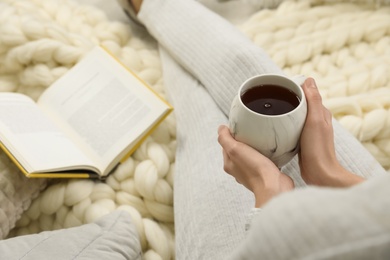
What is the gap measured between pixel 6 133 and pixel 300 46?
0.68 m

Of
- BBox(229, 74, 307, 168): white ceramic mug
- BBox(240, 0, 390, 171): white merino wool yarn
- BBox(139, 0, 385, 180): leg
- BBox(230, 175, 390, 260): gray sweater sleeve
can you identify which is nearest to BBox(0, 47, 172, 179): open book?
BBox(139, 0, 385, 180): leg

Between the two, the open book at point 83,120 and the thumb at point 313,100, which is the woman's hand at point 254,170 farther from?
the open book at point 83,120

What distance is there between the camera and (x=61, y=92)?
1.15 m

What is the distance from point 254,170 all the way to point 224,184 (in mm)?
273

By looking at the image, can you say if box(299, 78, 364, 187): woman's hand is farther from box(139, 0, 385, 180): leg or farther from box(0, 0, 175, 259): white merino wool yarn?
box(0, 0, 175, 259): white merino wool yarn

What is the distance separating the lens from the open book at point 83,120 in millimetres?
995

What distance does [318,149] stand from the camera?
25.6 inches

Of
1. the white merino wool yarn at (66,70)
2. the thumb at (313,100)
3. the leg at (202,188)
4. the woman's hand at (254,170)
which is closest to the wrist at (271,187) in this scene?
the woman's hand at (254,170)

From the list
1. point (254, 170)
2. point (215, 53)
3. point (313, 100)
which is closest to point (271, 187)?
point (254, 170)

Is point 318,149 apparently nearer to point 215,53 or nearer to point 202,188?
point 202,188

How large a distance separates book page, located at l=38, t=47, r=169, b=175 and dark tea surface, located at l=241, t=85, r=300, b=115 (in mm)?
435

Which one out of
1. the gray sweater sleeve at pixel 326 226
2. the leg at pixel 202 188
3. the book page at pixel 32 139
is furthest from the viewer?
the book page at pixel 32 139

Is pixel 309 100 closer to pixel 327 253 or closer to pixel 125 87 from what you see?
pixel 327 253

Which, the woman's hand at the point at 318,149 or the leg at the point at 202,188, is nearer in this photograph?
the woman's hand at the point at 318,149
